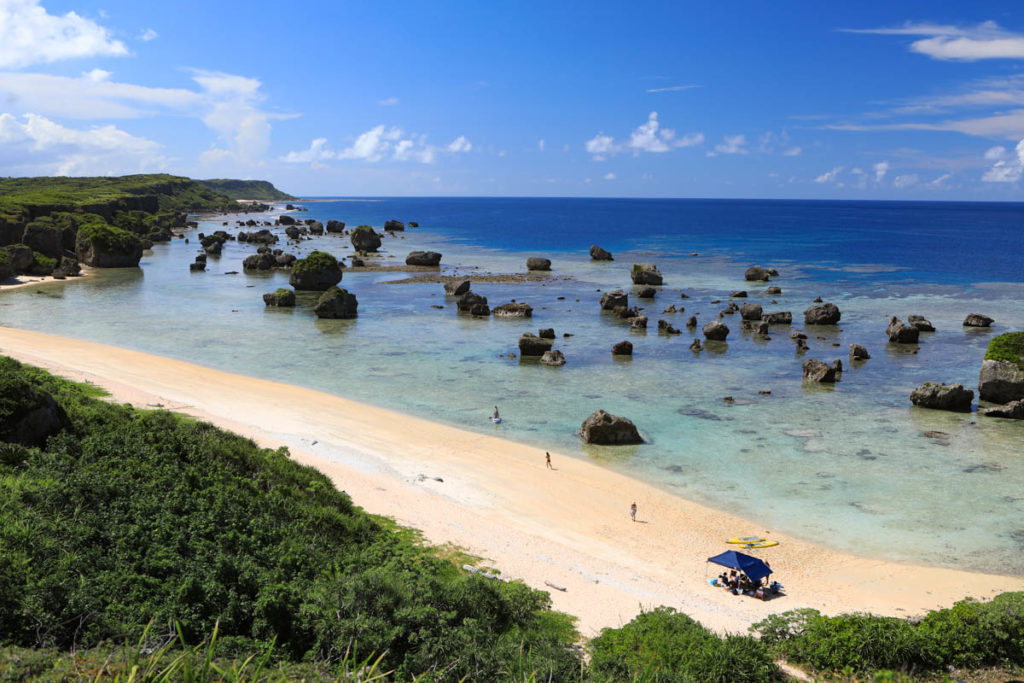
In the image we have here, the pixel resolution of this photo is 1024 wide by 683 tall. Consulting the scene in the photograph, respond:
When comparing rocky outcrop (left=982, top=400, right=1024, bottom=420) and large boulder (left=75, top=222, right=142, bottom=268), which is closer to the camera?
rocky outcrop (left=982, top=400, right=1024, bottom=420)

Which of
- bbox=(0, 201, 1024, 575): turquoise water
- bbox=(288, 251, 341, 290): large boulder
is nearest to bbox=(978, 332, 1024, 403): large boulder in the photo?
bbox=(0, 201, 1024, 575): turquoise water

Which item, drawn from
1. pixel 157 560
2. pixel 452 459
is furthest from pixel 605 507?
pixel 157 560

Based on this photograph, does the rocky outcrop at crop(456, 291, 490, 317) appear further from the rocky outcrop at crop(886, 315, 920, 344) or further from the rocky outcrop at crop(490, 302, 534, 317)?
the rocky outcrop at crop(886, 315, 920, 344)

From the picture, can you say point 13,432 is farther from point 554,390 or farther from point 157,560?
point 554,390

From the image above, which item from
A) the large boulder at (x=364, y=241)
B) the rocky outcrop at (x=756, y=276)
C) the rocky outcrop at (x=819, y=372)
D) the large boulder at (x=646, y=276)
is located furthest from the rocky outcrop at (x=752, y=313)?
the large boulder at (x=364, y=241)

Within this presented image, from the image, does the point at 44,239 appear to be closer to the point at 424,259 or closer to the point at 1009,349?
the point at 424,259

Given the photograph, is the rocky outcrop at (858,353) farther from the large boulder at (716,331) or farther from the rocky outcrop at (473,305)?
the rocky outcrop at (473,305)
